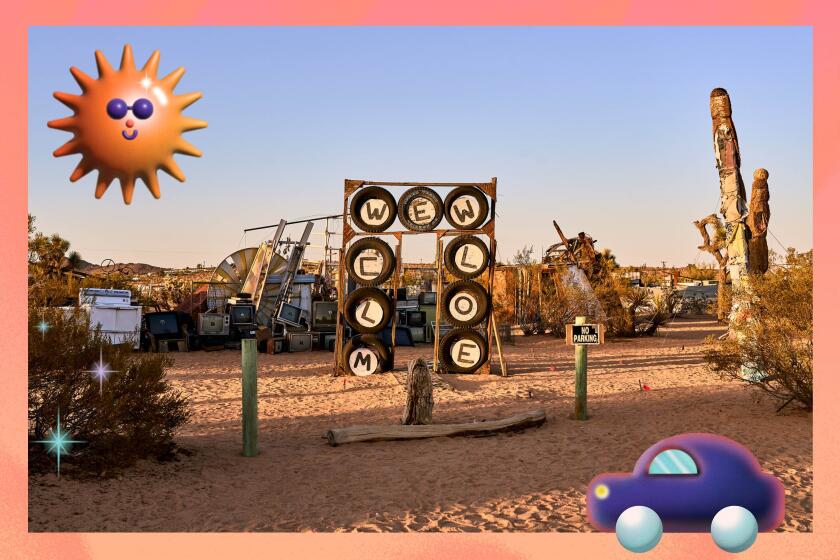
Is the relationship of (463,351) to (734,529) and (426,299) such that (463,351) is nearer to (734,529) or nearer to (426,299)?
(426,299)

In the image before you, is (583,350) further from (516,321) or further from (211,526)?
(516,321)

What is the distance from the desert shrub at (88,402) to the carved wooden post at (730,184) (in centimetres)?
941

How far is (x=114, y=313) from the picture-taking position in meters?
16.0

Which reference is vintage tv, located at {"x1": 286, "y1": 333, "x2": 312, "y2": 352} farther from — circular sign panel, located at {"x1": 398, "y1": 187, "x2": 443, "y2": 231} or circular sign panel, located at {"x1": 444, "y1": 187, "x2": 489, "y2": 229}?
circular sign panel, located at {"x1": 444, "y1": 187, "x2": 489, "y2": 229}

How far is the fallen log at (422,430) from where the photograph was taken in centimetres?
739

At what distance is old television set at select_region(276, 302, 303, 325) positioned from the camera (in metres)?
17.5

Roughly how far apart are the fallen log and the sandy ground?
0.10m

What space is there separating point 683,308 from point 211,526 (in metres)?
26.2

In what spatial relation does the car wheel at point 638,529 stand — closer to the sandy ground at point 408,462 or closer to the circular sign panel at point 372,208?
the sandy ground at point 408,462

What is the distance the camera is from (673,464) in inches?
140

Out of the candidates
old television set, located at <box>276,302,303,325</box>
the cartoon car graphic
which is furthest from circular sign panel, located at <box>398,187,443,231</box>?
the cartoon car graphic

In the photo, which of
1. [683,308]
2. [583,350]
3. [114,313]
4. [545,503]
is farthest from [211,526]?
[683,308]

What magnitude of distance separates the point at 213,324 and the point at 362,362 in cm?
590

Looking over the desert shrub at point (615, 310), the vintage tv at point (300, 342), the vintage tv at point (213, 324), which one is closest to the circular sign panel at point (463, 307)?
the vintage tv at point (300, 342)
